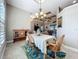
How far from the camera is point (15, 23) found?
823 centimetres

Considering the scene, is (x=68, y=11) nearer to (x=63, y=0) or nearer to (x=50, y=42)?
(x=63, y=0)

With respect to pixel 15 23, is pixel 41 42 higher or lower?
lower

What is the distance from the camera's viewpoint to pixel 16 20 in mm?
8273

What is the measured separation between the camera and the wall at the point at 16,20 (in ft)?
25.6

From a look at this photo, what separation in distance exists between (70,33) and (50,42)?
1.68m

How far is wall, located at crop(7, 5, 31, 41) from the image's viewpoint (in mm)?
7816

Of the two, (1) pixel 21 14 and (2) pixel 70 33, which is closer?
(2) pixel 70 33

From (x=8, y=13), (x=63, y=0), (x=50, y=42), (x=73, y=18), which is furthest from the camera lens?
(x=8, y=13)

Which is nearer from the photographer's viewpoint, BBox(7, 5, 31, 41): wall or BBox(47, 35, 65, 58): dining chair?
BBox(47, 35, 65, 58): dining chair

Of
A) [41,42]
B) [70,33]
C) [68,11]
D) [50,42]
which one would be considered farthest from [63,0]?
[41,42]

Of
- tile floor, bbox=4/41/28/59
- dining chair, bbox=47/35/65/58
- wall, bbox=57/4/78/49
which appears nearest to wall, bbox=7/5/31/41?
tile floor, bbox=4/41/28/59

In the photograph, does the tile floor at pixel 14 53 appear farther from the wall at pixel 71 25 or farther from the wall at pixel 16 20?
the wall at pixel 16 20

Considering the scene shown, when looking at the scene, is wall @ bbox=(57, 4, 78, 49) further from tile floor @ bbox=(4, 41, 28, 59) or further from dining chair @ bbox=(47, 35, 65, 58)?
tile floor @ bbox=(4, 41, 28, 59)

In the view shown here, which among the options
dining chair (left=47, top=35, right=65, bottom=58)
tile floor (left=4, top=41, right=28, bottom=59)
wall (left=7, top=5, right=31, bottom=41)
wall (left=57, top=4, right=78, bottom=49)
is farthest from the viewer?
wall (left=7, top=5, right=31, bottom=41)
